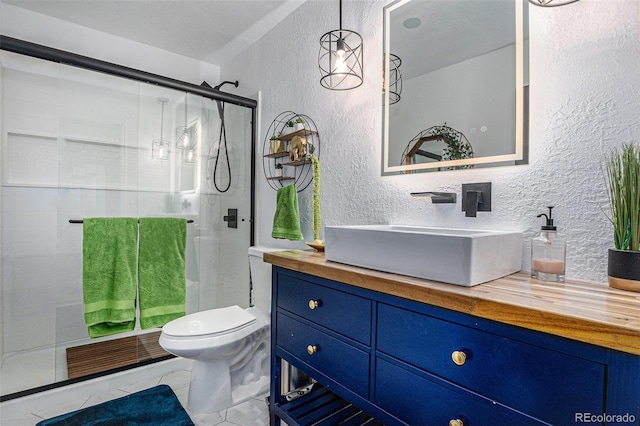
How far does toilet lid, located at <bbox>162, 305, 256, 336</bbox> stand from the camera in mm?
1664

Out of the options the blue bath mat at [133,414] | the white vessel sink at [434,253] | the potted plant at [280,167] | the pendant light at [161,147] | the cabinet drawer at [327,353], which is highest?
the pendant light at [161,147]

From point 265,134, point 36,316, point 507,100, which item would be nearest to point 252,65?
point 265,134

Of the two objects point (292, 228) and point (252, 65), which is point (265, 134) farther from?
point (292, 228)

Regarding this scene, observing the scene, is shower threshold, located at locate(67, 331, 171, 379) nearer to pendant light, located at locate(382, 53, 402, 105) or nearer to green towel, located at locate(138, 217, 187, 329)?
green towel, located at locate(138, 217, 187, 329)

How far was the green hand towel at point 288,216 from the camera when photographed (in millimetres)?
1933

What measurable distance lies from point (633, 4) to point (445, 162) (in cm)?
68

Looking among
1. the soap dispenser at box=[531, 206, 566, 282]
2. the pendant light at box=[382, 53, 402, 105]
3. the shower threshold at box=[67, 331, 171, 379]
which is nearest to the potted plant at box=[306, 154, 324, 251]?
the pendant light at box=[382, 53, 402, 105]

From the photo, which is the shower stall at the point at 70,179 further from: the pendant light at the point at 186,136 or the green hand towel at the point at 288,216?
the green hand towel at the point at 288,216

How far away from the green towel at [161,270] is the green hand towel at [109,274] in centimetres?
6

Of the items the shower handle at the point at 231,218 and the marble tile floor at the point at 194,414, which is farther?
the shower handle at the point at 231,218

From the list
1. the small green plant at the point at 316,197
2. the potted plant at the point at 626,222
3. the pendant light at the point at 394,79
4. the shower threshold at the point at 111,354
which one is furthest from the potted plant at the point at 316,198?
the shower threshold at the point at 111,354

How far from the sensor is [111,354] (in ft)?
7.28

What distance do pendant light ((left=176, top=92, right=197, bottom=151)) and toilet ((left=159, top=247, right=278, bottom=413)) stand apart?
942 mm

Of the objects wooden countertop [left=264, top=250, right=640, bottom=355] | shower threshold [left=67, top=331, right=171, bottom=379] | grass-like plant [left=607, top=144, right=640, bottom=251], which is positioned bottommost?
shower threshold [left=67, top=331, right=171, bottom=379]
